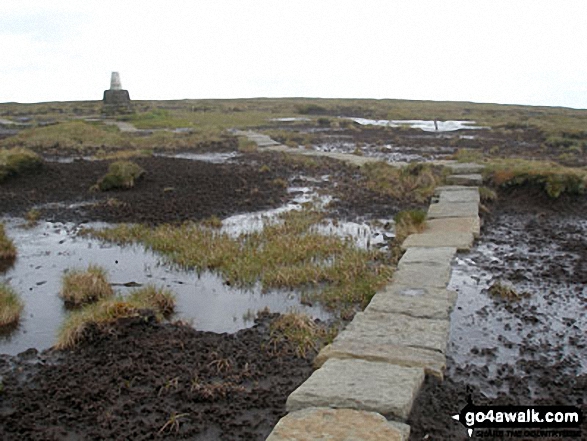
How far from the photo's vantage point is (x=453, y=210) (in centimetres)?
1022

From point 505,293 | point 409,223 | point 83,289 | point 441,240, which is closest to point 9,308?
point 83,289

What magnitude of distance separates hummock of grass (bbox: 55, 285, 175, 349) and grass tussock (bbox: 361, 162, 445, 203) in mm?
6858

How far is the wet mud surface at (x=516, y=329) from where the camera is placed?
4.38 m

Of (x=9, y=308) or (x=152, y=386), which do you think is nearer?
(x=152, y=386)

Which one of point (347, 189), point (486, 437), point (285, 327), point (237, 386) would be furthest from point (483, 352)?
point (347, 189)

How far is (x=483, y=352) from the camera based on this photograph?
5203 mm

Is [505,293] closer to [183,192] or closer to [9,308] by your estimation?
[9,308]

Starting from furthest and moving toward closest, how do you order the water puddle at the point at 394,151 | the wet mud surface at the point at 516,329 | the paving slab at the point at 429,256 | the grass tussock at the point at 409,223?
the water puddle at the point at 394,151
the grass tussock at the point at 409,223
the paving slab at the point at 429,256
the wet mud surface at the point at 516,329

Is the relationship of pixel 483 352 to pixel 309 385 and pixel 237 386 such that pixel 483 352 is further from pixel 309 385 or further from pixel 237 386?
pixel 237 386

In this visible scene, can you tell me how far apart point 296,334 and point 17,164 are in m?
11.4

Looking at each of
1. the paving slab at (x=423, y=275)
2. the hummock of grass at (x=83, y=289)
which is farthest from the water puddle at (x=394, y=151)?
the hummock of grass at (x=83, y=289)

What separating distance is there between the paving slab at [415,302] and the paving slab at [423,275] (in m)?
0.17

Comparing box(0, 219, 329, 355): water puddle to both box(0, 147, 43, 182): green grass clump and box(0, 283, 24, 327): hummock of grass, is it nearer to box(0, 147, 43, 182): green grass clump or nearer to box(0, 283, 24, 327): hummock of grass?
box(0, 283, 24, 327): hummock of grass

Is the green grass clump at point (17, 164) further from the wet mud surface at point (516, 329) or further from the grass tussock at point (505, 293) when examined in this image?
the grass tussock at point (505, 293)
